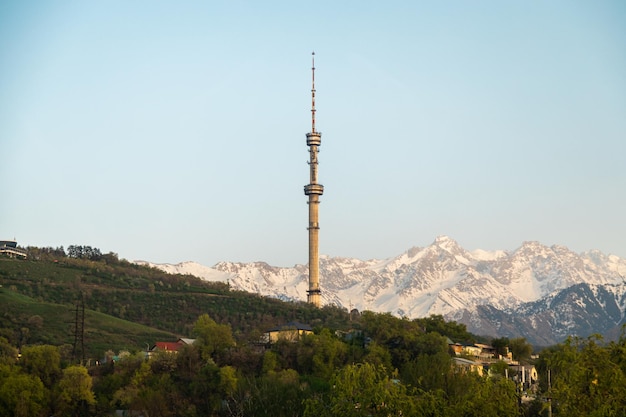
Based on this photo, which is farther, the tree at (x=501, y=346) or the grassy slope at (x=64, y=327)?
the grassy slope at (x=64, y=327)

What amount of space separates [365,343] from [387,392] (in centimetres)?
6051

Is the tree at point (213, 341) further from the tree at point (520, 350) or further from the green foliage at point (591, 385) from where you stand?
the green foliage at point (591, 385)

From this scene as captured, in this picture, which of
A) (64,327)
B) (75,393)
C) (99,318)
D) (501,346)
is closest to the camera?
(75,393)

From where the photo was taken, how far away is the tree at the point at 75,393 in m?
112

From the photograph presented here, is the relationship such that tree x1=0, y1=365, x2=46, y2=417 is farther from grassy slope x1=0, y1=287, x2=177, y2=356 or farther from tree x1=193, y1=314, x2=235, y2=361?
grassy slope x1=0, y1=287, x2=177, y2=356

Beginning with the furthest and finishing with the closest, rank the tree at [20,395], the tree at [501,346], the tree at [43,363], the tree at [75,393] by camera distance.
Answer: the tree at [501,346] → the tree at [43,363] → the tree at [75,393] → the tree at [20,395]

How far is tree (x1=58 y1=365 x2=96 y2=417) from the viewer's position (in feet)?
367

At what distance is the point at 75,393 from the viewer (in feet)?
372

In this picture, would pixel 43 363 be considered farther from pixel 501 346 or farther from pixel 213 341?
pixel 501 346

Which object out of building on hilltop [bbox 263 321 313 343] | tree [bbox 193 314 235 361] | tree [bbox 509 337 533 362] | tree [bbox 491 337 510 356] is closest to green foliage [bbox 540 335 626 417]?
tree [bbox 193 314 235 361]

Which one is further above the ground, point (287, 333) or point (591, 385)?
point (287, 333)

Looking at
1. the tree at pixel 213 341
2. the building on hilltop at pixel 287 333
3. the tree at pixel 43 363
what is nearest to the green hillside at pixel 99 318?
the building on hilltop at pixel 287 333

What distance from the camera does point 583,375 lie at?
202ft

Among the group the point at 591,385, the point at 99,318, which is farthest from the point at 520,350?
the point at 591,385
